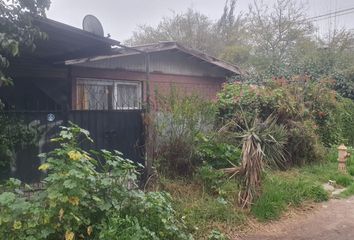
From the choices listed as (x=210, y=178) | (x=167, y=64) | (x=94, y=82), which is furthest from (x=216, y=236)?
(x=167, y=64)

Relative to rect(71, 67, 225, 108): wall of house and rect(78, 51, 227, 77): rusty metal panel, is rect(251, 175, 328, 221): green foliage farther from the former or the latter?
rect(78, 51, 227, 77): rusty metal panel

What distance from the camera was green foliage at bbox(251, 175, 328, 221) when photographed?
5984 millimetres

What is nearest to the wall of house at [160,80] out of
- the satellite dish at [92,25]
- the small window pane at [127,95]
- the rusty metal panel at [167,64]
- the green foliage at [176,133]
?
the rusty metal panel at [167,64]

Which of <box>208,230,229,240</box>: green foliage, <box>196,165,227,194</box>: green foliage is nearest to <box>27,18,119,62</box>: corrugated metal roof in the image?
<box>196,165,227,194</box>: green foliage

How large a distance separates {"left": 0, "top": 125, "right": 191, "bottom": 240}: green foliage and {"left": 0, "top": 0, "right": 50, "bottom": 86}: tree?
112cm

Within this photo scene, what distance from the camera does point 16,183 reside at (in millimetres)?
3809

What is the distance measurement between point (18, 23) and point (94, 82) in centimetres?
541

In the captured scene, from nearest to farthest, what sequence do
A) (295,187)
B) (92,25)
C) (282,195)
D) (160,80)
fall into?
(282,195) < (295,187) < (92,25) < (160,80)

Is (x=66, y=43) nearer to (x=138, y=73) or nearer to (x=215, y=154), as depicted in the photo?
(x=215, y=154)

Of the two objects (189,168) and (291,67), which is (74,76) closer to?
(189,168)

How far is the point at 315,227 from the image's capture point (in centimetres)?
568

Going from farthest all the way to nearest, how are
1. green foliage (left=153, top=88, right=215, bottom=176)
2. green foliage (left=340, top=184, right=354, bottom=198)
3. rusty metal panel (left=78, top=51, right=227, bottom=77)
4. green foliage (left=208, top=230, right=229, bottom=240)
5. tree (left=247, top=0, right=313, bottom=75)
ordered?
tree (left=247, top=0, right=313, bottom=75), rusty metal panel (left=78, top=51, right=227, bottom=77), green foliage (left=340, top=184, right=354, bottom=198), green foliage (left=153, top=88, right=215, bottom=176), green foliage (left=208, top=230, right=229, bottom=240)

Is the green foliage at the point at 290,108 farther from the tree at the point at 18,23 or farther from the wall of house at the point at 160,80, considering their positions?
the tree at the point at 18,23

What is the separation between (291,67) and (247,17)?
1325 cm
